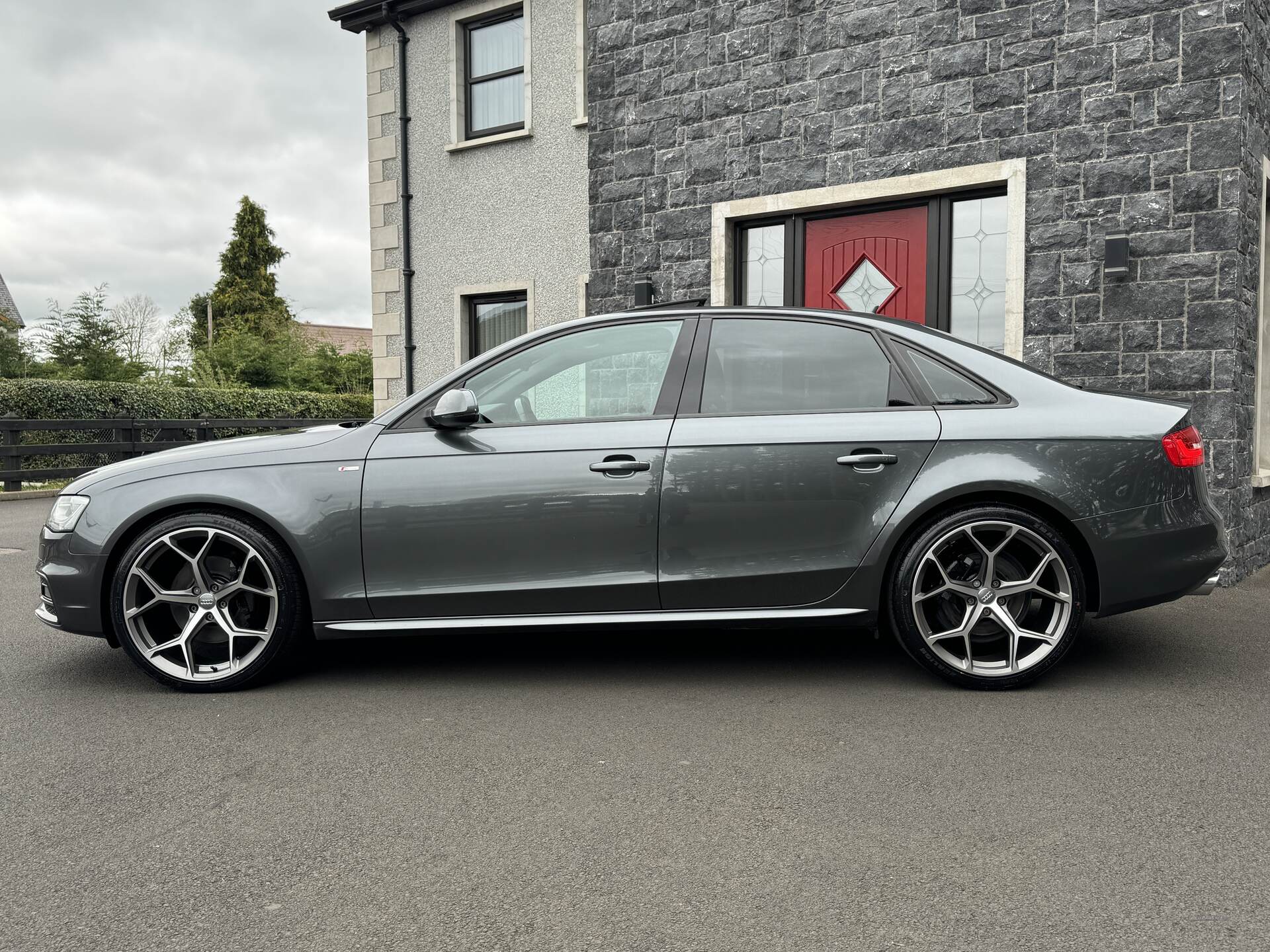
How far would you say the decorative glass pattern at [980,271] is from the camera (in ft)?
26.6

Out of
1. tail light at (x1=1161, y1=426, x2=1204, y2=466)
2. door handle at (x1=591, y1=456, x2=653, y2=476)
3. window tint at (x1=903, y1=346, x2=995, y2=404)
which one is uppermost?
window tint at (x1=903, y1=346, x2=995, y2=404)

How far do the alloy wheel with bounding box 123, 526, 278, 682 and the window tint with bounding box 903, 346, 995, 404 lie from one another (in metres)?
2.89

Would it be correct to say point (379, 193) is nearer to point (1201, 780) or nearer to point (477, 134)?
point (477, 134)

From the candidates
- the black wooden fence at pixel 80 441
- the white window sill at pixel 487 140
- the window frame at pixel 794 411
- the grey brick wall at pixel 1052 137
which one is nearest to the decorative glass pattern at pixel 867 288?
the grey brick wall at pixel 1052 137

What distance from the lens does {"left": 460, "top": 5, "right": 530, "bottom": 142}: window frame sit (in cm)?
1261

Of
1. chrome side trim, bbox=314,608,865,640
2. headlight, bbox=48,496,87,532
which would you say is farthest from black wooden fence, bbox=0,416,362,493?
chrome side trim, bbox=314,608,865,640

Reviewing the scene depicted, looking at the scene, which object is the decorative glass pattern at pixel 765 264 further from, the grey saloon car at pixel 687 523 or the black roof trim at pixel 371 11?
the black roof trim at pixel 371 11

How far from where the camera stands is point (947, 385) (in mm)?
4551

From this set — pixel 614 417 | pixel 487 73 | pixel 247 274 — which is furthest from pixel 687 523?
pixel 247 274

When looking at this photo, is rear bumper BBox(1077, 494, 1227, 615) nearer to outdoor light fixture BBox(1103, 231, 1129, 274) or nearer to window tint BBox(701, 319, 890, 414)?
window tint BBox(701, 319, 890, 414)

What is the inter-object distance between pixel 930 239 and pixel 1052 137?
1.14 meters

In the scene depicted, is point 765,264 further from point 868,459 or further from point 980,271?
point 868,459

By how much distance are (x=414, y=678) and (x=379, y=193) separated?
1021 centimetres

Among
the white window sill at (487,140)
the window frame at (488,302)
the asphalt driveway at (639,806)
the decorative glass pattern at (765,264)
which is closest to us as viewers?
the asphalt driveway at (639,806)
